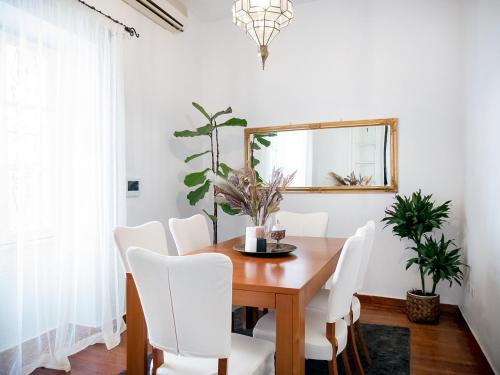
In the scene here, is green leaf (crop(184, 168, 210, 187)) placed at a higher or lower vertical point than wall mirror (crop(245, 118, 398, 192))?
lower

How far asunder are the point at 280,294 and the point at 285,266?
0.42 meters

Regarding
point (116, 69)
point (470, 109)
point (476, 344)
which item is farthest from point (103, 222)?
point (470, 109)

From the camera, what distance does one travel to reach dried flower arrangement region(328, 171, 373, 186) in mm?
3660

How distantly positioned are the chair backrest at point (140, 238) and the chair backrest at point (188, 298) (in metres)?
0.74

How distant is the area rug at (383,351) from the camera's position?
231 centimetres

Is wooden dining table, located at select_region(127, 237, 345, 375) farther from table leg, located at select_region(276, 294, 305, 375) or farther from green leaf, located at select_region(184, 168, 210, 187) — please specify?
green leaf, located at select_region(184, 168, 210, 187)

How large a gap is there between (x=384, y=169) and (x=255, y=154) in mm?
1367

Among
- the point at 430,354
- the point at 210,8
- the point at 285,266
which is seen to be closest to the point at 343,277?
the point at 285,266

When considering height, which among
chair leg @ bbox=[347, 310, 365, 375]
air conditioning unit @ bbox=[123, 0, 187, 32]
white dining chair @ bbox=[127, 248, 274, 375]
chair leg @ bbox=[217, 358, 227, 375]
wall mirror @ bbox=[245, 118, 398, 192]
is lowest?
chair leg @ bbox=[347, 310, 365, 375]

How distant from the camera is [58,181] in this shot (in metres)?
2.49

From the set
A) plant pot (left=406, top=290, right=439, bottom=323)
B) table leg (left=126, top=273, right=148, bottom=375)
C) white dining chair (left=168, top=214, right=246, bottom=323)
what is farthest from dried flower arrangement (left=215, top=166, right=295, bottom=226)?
plant pot (left=406, top=290, right=439, bottom=323)

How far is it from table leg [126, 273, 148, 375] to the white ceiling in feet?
10.5

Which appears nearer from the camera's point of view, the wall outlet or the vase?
the vase

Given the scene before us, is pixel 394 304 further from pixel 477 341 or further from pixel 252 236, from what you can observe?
pixel 252 236
